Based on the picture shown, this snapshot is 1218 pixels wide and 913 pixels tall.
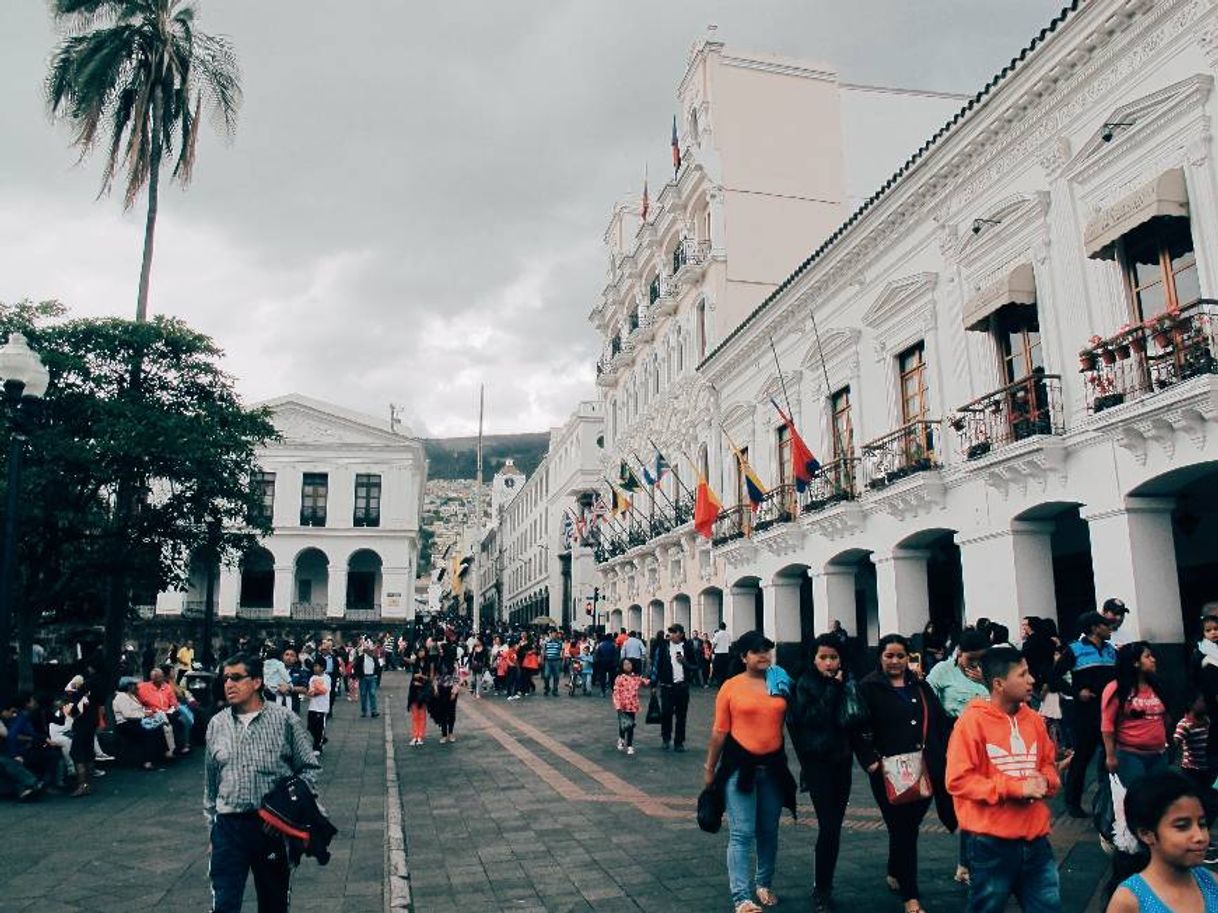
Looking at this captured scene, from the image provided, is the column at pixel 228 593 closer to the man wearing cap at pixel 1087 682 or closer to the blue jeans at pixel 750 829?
the man wearing cap at pixel 1087 682

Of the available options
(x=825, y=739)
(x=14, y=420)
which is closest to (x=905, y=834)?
(x=825, y=739)

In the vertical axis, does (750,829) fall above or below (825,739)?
below

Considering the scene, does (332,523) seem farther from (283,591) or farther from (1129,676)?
(1129,676)

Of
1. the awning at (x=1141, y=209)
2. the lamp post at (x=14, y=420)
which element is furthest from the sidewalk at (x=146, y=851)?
the awning at (x=1141, y=209)

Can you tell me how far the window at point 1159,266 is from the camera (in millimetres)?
11375

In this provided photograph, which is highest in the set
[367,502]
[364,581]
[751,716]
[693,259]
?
[693,259]

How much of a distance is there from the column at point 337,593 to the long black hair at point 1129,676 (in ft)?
155

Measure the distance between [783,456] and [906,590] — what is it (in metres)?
6.56

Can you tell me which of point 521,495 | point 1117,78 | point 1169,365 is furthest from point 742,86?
point 521,495

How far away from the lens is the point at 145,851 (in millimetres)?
7809

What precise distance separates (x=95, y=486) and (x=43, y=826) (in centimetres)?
857

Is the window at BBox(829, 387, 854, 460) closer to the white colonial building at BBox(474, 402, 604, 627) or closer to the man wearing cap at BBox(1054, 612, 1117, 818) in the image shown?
the man wearing cap at BBox(1054, 612, 1117, 818)

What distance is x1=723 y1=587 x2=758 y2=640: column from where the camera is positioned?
86.3 ft

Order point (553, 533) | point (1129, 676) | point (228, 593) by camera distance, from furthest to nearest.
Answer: point (553, 533) < point (228, 593) < point (1129, 676)
